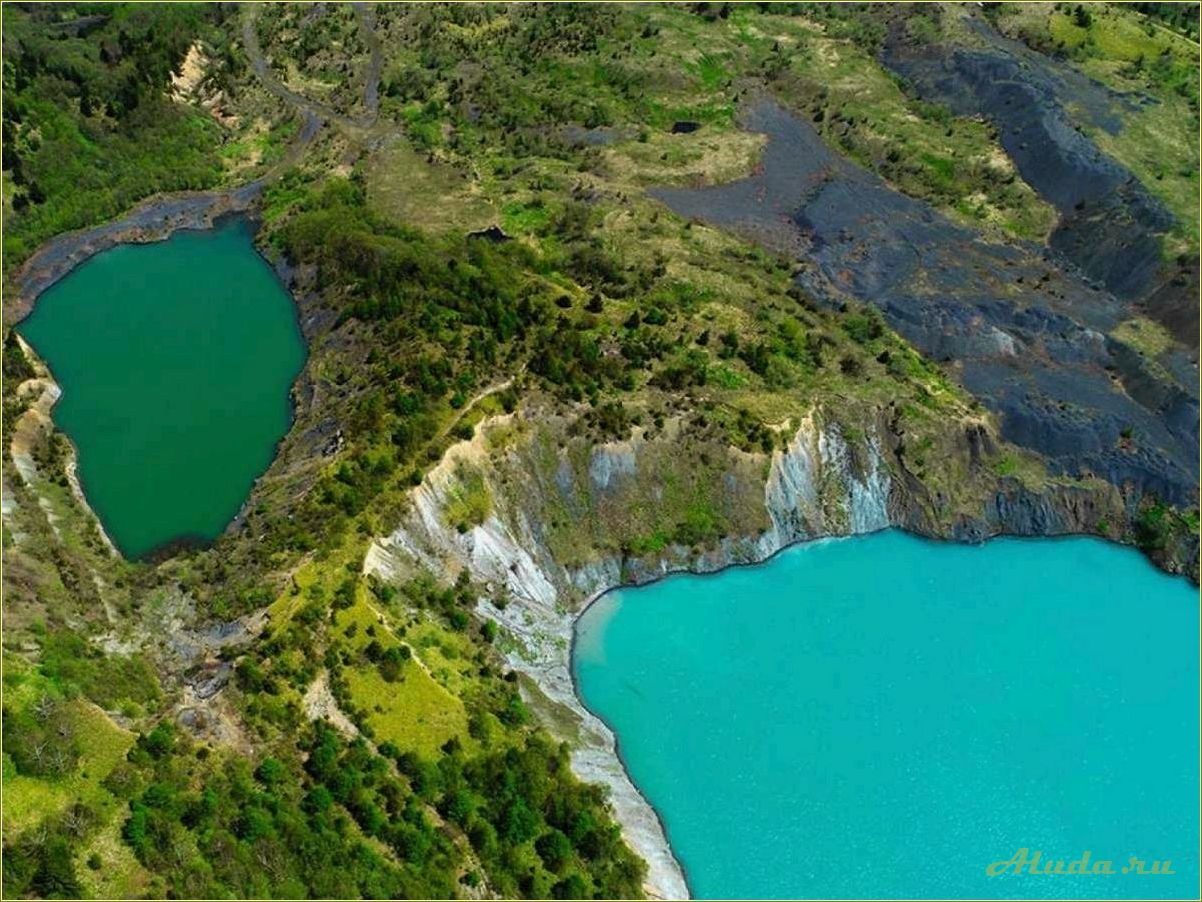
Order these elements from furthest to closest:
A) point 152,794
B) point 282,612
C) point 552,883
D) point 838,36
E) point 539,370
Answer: point 838,36 < point 539,370 < point 282,612 < point 552,883 < point 152,794

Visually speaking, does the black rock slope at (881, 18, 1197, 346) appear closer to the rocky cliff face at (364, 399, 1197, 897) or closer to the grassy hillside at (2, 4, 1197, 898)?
the grassy hillside at (2, 4, 1197, 898)

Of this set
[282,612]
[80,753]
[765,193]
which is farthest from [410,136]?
[80,753]

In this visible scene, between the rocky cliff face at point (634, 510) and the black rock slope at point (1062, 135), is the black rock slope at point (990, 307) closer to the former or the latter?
the black rock slope at point (1062, 135)

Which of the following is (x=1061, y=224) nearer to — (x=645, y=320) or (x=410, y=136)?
(x=645, y=320)

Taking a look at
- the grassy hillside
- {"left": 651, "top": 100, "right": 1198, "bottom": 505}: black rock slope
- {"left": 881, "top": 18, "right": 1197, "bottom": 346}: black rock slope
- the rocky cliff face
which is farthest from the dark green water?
{"left": 881, "top": 18, "right": 1197, "bottom": 346}: black rock slope

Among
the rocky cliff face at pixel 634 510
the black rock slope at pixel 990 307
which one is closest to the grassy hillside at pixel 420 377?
the rocky cliff face at pixel 634 510

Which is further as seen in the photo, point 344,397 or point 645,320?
point 645,320

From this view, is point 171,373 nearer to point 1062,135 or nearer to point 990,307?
point 990,307
